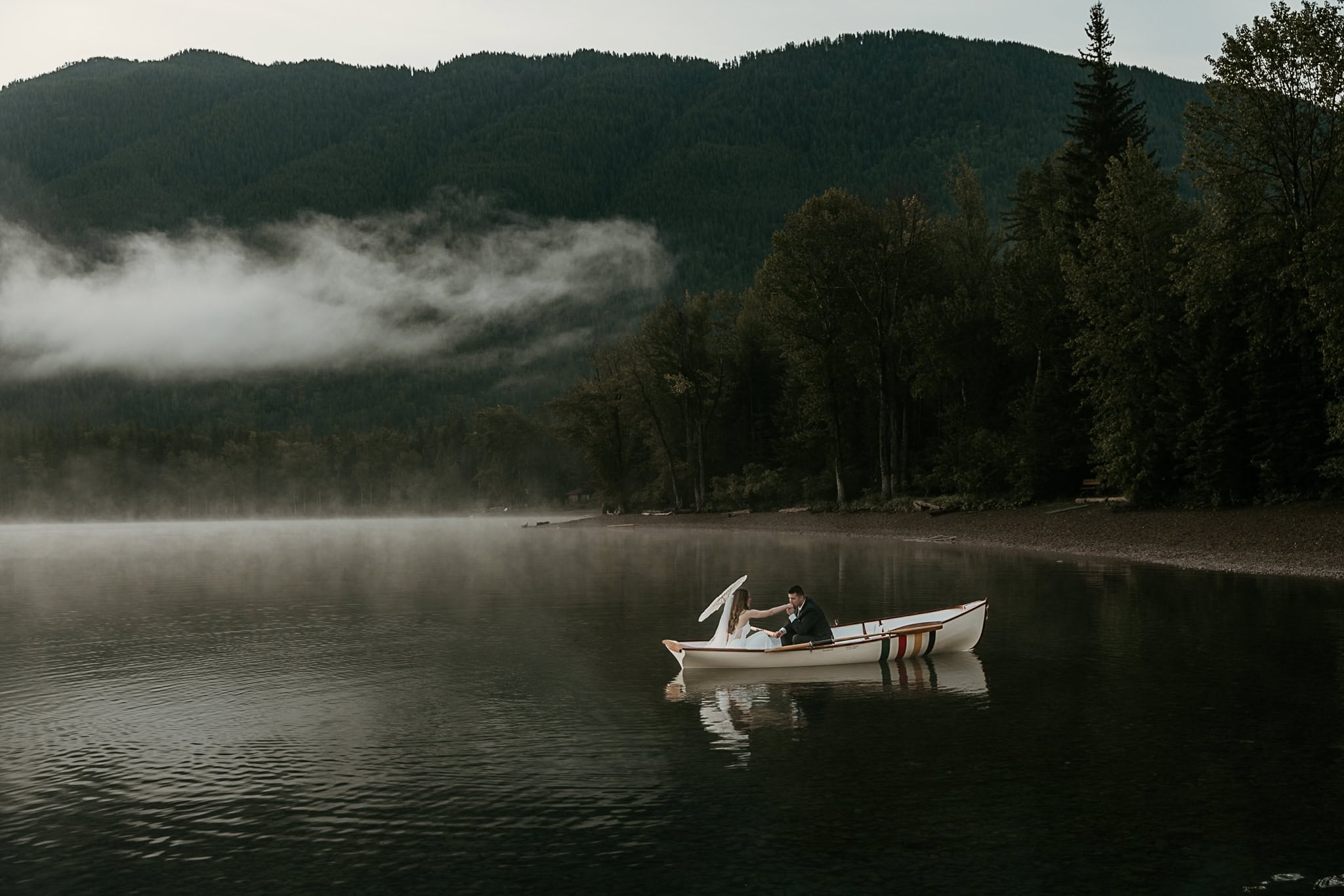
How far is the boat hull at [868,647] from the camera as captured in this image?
2062 cm

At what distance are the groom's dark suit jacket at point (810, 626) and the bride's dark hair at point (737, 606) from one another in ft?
5.05

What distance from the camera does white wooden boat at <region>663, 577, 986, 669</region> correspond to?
20.6 meters

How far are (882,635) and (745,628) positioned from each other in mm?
2735

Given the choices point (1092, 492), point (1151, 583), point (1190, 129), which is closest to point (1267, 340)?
point (1190, 129)

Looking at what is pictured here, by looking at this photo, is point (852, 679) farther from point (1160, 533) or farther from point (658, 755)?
point (1160, 533)

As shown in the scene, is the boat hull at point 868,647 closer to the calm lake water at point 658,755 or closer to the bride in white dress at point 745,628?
the calm lake water at point 658,755

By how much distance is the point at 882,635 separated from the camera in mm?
21094

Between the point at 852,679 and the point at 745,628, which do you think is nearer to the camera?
the point at 852,679

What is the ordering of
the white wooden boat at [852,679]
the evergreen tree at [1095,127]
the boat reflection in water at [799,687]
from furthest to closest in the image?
the evergreen tree at [1095,127], the white wooden boat at [852,679], the boat reflection in water at [799,687]

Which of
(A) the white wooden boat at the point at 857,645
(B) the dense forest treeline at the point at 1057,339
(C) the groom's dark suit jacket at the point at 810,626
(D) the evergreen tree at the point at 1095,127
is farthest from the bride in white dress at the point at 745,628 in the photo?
(D) the evergreen tree at the point at 1095,127

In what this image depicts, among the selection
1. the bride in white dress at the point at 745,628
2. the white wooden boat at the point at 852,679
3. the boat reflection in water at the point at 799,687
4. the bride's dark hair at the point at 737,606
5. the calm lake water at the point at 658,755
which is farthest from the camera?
the bride's dark hair at the point at 737,606

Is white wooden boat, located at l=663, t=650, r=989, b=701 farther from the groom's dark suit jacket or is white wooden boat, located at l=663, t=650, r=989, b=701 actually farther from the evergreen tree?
the evergreen tree

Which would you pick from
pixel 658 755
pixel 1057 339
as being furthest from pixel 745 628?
pixel 1057 339

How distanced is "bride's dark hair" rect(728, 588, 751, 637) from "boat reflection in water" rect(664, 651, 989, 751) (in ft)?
4.92
